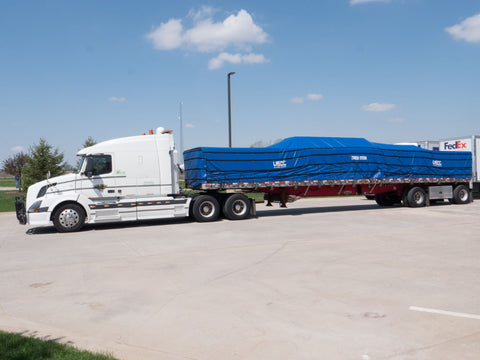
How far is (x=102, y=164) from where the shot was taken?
13531 mm

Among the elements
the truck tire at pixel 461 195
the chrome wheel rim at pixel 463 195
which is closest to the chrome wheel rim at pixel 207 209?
the truck tire at pixel 461 195

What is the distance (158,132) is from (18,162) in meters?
39.1

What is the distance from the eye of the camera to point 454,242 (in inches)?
381

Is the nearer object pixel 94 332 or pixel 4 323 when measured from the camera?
pixel 94 332

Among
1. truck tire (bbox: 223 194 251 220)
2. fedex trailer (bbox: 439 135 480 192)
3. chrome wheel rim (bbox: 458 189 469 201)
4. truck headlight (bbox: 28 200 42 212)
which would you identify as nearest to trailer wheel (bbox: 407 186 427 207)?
chrome wheel rim (bbox: 458 189 469 201)

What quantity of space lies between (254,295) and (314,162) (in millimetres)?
11265

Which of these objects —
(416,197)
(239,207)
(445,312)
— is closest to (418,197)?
(416,197)

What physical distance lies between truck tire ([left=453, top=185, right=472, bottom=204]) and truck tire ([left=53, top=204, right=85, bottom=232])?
17232 millimetres

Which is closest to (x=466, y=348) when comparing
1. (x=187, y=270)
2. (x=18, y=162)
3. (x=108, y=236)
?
(x=187, y=270)

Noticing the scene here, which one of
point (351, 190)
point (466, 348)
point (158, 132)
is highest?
point (158, 132)

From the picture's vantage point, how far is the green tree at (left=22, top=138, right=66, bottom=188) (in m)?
28.2

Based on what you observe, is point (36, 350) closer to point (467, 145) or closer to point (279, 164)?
point (279, 164)

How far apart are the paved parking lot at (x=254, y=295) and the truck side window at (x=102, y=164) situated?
3003 mm

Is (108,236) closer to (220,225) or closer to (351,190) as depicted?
(220,225)
